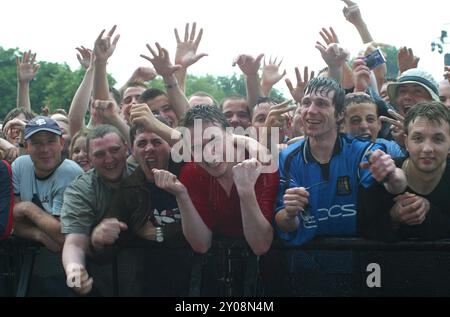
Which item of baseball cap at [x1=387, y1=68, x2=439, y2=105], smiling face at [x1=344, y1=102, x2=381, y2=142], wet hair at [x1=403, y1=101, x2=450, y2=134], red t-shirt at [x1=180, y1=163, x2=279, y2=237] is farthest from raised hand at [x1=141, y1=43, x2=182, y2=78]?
wet hair at [x1=403, y1=101, x2=450, y2=134]

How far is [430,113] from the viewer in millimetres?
4117

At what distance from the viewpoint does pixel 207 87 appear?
83.4m

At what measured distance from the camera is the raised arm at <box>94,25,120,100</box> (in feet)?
20.4

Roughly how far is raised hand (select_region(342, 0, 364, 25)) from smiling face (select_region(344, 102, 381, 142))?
1.88m

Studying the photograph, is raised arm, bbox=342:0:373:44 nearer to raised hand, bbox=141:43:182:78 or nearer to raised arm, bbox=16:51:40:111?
raised hand, bbox=141:43:182:78

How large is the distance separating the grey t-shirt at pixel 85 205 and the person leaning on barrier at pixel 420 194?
1.57m

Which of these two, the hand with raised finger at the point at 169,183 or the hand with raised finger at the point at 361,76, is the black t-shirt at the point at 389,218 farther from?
the hand with raised finger at the point at 361,76

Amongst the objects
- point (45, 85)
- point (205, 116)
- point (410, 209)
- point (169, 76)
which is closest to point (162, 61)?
point (169, 76)

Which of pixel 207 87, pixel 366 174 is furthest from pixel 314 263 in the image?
pixel 207 87

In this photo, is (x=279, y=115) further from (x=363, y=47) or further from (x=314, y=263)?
(x=363, y=47)

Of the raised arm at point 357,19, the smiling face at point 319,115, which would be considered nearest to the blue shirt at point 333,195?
the smiling face at point 319,115

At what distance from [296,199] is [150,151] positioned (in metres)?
1.26

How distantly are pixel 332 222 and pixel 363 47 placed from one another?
9.29 feet

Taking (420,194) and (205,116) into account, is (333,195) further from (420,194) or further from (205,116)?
(205,116)
